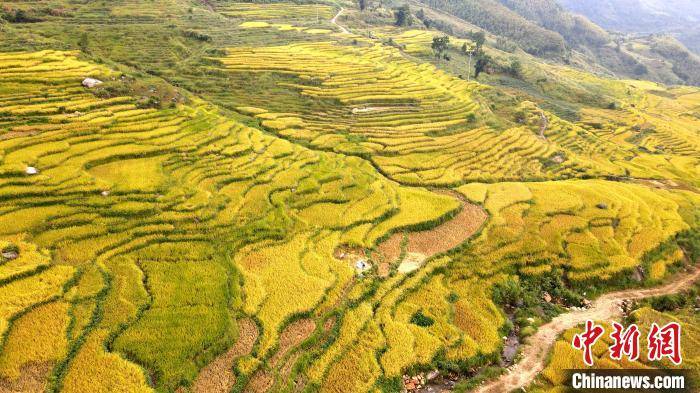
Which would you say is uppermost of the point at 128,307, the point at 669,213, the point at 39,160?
the point at 39,160

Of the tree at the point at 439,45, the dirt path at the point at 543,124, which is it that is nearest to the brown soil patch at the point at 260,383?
the dirt path at the point at 543,124

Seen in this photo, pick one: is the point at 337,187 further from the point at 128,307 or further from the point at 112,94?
the point at 112,94

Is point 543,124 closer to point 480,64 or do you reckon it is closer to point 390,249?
point 480,64

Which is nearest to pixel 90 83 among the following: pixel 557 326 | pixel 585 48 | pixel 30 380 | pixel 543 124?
pixel 30 380

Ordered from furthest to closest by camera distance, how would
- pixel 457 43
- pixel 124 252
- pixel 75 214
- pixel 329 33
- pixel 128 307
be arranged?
pixel 457 43
pixel 329 33
pixel 75 214
pixel 124 252
pixel 128 307

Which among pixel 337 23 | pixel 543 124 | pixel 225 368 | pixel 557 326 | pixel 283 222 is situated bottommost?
pixel 543 124

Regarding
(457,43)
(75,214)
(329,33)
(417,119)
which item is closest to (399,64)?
(329,33)
